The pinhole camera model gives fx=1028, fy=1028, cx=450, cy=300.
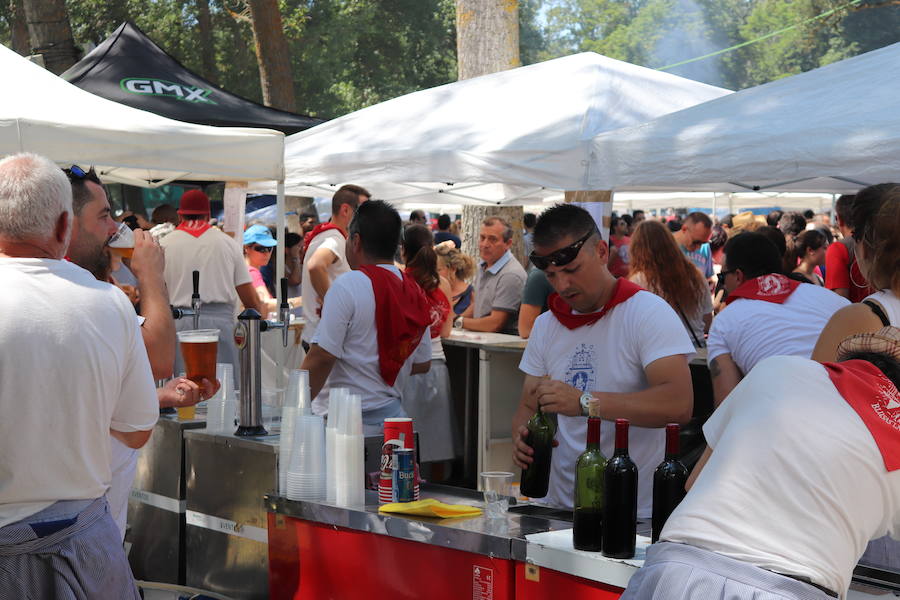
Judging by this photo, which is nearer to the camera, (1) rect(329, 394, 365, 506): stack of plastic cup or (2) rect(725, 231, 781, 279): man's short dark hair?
(1) rect(329, 394, 365, 506): stack of plastic cup

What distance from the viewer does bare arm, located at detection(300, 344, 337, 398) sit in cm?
475

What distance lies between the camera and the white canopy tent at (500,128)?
233 inches

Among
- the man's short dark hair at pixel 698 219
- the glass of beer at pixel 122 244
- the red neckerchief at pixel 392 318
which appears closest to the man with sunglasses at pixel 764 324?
the red neckerchief at pixel 392 318

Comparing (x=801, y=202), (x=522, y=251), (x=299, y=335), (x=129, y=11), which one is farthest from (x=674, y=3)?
(x=299, y=335)

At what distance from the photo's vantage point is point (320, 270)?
7.05 metres

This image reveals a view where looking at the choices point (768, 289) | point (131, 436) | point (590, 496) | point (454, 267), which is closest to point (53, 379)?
point (131, 436)

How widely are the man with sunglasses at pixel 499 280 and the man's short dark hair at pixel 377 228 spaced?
2986 millimetres

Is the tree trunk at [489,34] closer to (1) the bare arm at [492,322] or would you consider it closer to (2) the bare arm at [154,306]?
(1) the bare arm at [492,322]

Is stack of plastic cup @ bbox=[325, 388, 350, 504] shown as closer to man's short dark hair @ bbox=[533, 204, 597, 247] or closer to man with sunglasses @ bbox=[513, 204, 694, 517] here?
man with sunglasses @ bbox=[513, 204, 694, 517]

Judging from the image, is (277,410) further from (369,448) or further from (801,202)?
(801,202)

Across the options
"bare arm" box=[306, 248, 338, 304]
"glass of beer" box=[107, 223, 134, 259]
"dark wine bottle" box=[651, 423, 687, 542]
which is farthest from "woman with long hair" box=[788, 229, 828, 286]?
"glass of beer" box=[107, 223, 134, 259]

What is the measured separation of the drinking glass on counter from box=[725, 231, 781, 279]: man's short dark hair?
2.32 meters

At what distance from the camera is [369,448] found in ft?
13.1

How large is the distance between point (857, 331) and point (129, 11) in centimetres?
2936
